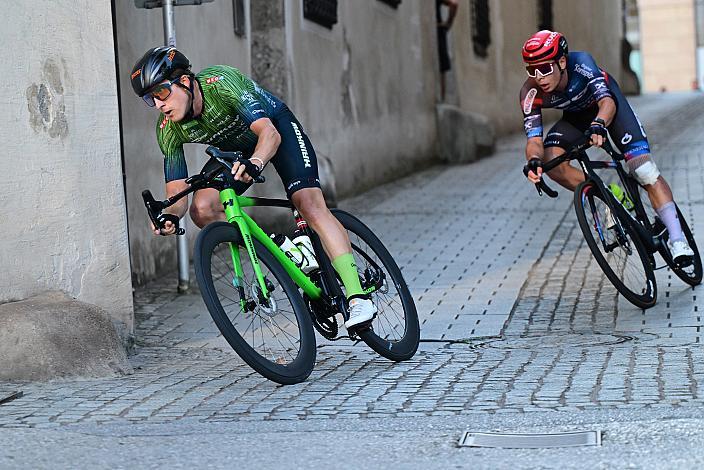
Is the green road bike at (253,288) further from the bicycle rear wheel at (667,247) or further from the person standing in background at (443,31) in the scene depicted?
the person standing in background at (443,31)

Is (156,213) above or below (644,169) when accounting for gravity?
above

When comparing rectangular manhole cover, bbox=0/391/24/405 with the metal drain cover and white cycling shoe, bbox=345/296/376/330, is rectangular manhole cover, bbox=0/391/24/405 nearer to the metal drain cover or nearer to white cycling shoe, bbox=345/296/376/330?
white cycling shoe, bbox=345/296/376/330

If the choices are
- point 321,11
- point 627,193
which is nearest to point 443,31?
point 321,11

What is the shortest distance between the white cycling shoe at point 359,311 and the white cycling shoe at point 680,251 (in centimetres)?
273

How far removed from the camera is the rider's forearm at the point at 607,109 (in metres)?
8.12

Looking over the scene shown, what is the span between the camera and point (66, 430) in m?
5.39

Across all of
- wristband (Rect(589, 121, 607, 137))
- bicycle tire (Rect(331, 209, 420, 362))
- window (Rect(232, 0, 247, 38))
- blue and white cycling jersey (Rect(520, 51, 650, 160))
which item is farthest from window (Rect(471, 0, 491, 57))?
bicycle tire (Rect(331, 209, 420, 362))

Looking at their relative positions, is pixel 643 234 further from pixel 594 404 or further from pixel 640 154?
pixel 594 404

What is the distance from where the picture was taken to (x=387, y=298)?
6.96 metres

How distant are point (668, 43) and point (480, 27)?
57.0m

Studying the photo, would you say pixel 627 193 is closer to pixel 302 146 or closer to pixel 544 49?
pixel 544 49

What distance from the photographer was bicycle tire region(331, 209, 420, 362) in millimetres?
6812

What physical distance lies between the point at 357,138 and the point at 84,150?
828 centimetres

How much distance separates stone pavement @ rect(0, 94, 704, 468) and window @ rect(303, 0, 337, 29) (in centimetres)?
346
